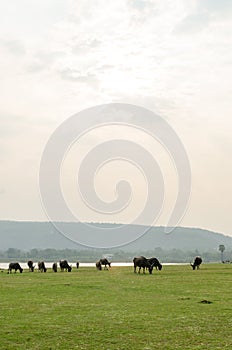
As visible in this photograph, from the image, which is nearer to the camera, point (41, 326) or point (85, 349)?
point (85, 349)

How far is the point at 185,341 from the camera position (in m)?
16.3

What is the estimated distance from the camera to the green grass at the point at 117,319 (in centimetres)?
1628

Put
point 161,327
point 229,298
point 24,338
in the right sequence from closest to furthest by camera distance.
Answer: point 24,338 → point 161,327 → point 229,298

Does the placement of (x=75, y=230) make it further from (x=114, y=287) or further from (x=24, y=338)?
(x=24, y=338)

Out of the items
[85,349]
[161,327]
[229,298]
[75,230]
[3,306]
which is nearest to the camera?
[85,349]

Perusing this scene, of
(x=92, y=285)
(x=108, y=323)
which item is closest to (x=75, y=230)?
(x=92, y=285)

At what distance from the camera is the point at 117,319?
66.7 ft

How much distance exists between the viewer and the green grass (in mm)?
16281

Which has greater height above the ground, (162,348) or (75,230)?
(75,230)

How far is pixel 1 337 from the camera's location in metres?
17.0

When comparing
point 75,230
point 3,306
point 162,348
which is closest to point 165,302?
point 3,306

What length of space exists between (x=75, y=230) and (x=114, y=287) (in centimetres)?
16384

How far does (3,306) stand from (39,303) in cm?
191

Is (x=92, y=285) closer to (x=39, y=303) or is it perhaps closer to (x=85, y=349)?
(x=39, y=303)
